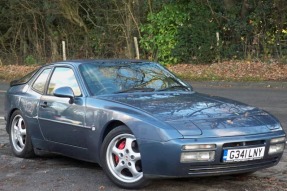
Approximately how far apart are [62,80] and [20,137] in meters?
1.06

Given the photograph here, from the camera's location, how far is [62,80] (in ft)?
23.0

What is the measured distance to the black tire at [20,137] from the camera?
7234 millimetres

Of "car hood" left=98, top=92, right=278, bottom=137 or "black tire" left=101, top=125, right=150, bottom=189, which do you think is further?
"black tire" left=101, top=125, right=150, bottom=189

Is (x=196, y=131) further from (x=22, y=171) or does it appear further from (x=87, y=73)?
(x=22, y=171)

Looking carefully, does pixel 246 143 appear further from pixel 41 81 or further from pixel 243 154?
pixel 41 81

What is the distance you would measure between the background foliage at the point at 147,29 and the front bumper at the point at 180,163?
17588 mm

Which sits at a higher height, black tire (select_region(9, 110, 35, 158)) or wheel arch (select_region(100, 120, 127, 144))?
wheel arch (select_region(100, 120, 127, 144))

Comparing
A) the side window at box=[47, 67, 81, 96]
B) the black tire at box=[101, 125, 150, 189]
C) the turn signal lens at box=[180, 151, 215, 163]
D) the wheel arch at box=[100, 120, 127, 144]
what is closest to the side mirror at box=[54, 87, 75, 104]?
the side window at box=[47, 67, 81, 96]

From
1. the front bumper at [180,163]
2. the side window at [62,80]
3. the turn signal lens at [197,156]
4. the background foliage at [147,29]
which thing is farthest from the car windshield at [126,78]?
the background foliage at [147,29]

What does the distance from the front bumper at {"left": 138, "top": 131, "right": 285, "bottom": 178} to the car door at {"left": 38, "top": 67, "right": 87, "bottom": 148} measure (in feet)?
3.48

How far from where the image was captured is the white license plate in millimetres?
5277

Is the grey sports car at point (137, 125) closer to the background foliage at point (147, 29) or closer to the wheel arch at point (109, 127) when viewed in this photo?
the wheel arch at point (109, 127)

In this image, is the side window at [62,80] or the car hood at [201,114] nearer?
the car hood at [201,114]

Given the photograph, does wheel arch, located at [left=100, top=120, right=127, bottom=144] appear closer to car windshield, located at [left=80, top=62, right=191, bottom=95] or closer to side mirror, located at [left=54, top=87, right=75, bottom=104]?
car windshield, located at [left=80, top=62, right=191, bottom=95]
